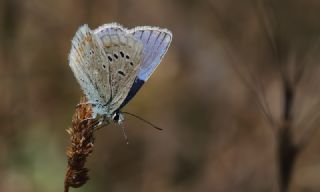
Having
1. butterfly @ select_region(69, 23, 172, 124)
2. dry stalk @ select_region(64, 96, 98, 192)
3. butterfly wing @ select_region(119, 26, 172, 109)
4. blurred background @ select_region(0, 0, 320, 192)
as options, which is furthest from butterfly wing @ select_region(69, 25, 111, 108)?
blurred background @ select_region(0, 0, 320, 192)

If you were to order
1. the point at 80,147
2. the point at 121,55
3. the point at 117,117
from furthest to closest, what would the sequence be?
the point at 121,55 → the point at 117,117 → the point at 80,147

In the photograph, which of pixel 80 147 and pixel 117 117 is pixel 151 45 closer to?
pixel 117 117

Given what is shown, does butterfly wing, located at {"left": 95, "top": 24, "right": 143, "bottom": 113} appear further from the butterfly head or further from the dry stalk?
the dry stalk

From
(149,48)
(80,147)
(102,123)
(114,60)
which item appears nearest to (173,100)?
(114,60)

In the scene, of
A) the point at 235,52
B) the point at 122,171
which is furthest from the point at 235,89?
the point at 122,171

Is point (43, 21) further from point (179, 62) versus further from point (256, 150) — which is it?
point (256, 150)

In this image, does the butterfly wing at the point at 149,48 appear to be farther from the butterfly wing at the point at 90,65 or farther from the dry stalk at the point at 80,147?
the dry stalk at the point at 80,147
